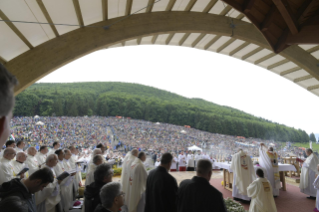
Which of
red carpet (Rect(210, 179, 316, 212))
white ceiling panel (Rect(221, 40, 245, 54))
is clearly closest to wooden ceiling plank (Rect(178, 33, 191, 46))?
white ceiling panel (Rect(221, 40, 245, 54))

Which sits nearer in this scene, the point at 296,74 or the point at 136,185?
the point at 136,185

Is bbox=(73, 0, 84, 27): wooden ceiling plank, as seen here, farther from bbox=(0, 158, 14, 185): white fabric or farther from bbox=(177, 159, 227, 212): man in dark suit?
bbox=(177, 159, 227, 212): man in dark suit

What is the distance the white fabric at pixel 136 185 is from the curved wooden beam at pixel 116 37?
129 inches

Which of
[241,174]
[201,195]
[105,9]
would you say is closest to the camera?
[201,195]

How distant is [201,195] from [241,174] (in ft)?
18.1

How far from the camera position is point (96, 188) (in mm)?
3105

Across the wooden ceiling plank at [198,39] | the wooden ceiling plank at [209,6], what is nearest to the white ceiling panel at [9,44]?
the wooden ceiling plank at [209,6]

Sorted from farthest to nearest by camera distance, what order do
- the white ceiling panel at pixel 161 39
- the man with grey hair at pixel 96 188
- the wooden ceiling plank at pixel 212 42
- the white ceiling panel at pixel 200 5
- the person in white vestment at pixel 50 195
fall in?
the white ceiling panel at pixel 161 39
the wooden ceiling plank at pixel 212 42
the white ceiling panel at pixel 200 5
the person in white vestment at pixel 50 195
the man with grey hair at pixel 96 188

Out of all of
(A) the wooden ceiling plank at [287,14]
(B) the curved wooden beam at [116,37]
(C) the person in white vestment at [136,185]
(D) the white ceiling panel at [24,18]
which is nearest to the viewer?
(A) the wooden ceiling plank at [287,14]

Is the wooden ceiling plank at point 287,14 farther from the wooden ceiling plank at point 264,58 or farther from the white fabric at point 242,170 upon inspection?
the wooden ceiling plank at point 264,58

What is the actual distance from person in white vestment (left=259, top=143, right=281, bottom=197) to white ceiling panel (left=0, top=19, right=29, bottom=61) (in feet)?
28.1

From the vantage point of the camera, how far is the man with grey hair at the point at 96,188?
305 cm

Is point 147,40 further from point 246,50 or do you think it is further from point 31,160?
point 31,160

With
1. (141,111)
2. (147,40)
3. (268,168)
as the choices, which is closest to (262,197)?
(268,168)
